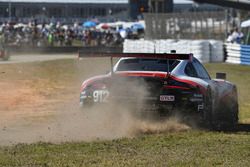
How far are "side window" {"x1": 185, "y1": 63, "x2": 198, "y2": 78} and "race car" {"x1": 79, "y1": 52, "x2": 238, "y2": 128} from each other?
0.02m

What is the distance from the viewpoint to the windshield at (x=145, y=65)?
36.3 ft

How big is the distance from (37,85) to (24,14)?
63.5 m

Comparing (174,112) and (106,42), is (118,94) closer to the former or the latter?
(174,112)

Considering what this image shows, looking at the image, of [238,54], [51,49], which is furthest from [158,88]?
[51,49]

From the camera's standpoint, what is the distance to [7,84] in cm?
2072

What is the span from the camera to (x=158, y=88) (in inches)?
416

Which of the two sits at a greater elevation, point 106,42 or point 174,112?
point 174,112

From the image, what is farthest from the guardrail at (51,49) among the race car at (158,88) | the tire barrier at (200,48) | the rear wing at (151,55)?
the rear wing at (151,55)

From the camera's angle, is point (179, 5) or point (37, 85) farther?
point (179, 5)

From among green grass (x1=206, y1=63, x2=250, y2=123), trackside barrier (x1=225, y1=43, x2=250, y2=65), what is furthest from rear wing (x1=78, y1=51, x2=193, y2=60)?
trackside barrier (x1=225, y1=43, x2=250, y2=65)

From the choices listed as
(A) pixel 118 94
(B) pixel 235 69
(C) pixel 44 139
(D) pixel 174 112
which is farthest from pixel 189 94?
(B) pixel 235 69

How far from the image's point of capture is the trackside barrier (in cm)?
3284

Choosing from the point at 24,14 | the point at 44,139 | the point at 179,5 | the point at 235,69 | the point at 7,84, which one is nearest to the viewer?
the point at 44,139

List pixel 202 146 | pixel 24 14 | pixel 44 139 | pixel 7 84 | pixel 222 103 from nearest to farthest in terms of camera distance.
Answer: pixel 202 146 < pixel 44 139 < pixel 222 103 < pixel 7 84 < pixel 24 14
